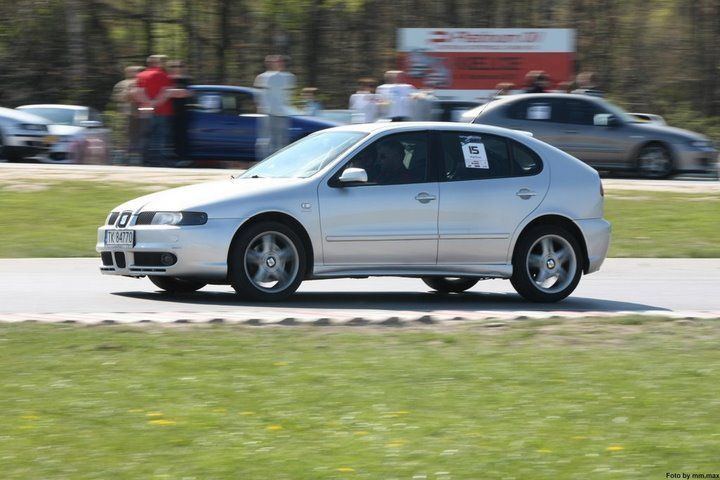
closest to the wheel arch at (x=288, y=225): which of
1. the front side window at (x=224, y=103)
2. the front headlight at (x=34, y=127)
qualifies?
the front side window at (x=224, y=103)

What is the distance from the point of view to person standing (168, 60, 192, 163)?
21.3 meters

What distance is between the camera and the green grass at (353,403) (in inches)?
214

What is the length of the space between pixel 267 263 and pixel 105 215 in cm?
708

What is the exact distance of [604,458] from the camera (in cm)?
555

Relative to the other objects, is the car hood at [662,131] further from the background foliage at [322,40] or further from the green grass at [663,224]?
the background foliage at [322,40]

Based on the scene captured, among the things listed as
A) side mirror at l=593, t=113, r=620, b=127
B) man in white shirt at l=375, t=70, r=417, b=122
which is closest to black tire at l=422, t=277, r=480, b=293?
man in white shirt at l=375, t=70, r=417, b=122

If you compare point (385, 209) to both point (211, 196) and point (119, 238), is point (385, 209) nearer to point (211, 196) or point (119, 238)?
point (211, 196)

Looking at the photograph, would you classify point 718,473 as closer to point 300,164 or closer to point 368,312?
point 368,312

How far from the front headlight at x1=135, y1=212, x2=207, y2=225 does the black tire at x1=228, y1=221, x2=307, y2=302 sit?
13.2 inches

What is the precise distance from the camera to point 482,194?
11086mm

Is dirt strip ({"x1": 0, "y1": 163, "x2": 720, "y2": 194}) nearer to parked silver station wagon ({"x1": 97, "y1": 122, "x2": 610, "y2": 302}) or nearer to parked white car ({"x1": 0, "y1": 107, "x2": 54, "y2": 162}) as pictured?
parked white car ({"x1": 0, "y1": 107, "x2": 54, "y2": 162})

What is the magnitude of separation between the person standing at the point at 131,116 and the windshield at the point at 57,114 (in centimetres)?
466

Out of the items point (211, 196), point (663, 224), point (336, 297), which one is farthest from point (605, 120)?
point (211, 196)

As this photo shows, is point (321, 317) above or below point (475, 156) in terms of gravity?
below
